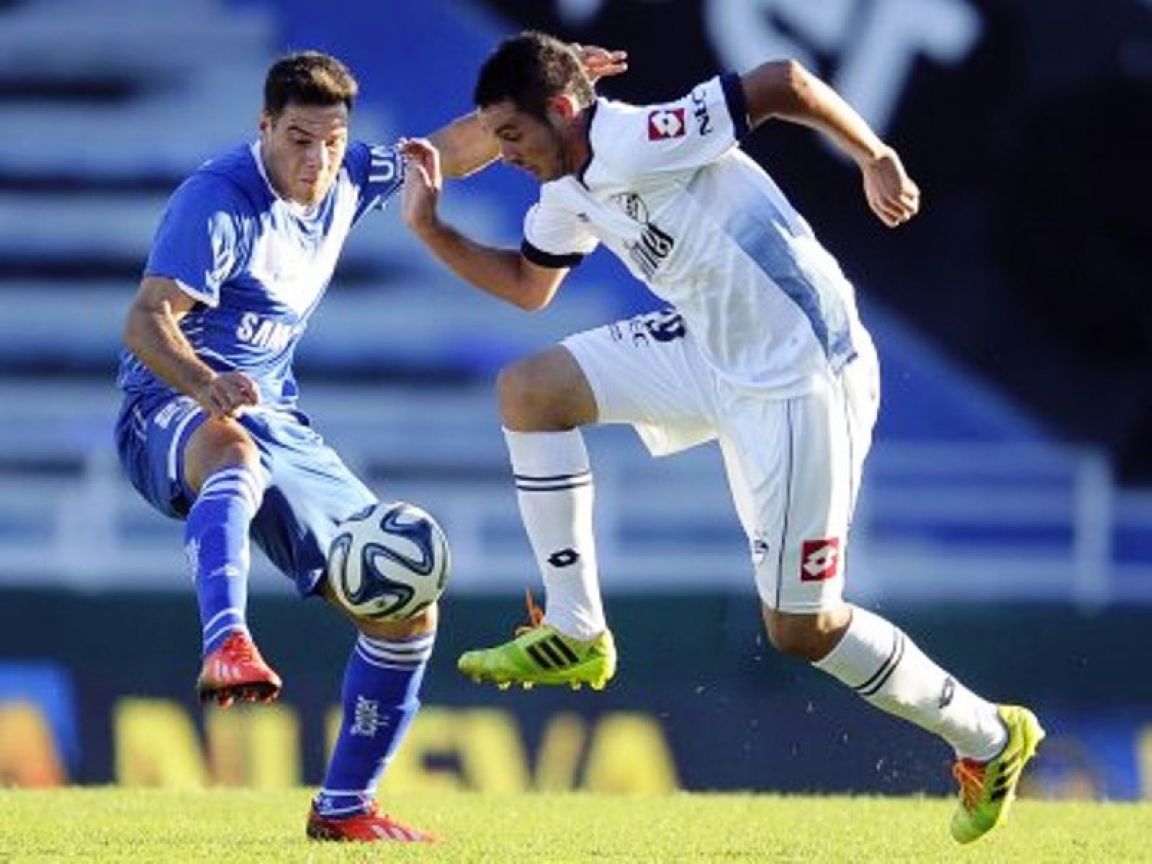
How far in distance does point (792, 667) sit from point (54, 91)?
12.4 ft

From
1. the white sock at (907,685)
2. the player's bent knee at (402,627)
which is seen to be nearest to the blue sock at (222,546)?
the player's bent knee at (402,627)

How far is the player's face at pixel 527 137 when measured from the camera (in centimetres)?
838

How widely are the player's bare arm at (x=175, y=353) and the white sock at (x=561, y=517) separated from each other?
0.81m

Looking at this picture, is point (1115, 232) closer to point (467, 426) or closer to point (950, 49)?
point (950, 49)

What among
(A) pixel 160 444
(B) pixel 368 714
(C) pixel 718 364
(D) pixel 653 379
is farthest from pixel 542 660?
(A) pixel 160 444

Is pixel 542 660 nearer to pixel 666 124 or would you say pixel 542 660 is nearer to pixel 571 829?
pixel 571 829

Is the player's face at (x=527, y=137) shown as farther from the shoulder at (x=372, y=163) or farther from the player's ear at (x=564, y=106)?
the shoulder at (x=372, y=163)

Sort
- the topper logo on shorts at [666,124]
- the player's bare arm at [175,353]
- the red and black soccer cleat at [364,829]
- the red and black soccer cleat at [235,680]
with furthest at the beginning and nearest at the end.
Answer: the red and black soccer cleat at [364,829]
the topper logo on shorts at [666,124]
the player's bare arm at [175,353]
the red and black soccer cleat at [235,680]

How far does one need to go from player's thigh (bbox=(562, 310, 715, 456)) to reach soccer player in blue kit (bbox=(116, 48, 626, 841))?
2.22ft

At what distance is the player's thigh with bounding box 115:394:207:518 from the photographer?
8.56 meters

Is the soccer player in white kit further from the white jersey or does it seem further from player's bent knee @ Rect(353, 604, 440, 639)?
player's bent knee @ Rect(353, 604, 440, 639)

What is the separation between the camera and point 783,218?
8484mm

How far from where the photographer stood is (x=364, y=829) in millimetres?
8836

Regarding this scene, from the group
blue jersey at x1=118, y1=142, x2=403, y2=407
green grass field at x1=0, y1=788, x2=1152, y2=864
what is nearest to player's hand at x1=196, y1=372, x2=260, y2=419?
blue jersey at x1=118, y1=142, x2=403, y2=407
